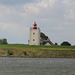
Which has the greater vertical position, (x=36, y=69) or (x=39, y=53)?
(x=39, y=53)

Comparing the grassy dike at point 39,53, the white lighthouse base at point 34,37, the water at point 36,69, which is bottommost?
the water at point 36,69

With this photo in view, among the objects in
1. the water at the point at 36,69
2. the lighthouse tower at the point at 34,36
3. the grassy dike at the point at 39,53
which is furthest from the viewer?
the lighthouse tower at the point at 34,36

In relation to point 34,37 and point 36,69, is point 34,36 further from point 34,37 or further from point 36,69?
point 36,69

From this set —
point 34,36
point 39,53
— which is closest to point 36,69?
point 39,53

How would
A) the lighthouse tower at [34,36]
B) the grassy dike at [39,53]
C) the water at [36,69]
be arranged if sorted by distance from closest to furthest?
the water at [36,69], the grassy dike at [39,53], the lighthouse tower at [34,36]

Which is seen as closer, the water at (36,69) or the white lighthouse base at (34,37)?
the water at (36,69)

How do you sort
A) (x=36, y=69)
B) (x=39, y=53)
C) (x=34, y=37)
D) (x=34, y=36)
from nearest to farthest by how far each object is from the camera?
(x=36, y=69) → (x=39, y=53) → (x=34, y=37) → (x=34, y=36)

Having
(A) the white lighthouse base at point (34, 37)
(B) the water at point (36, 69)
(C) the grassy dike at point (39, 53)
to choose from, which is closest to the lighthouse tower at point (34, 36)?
Result: (A) the white lighthouse base at point (34, 37)

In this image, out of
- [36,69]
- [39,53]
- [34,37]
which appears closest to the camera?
[36,69]

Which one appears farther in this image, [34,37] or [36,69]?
[34,37]

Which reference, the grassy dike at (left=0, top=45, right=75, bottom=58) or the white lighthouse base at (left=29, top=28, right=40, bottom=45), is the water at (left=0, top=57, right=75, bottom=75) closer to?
the grassy dike at (left=0, top=45, right=75, bottom=58)

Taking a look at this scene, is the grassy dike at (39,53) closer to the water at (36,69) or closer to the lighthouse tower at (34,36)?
the lighthouse tower at (34,36)

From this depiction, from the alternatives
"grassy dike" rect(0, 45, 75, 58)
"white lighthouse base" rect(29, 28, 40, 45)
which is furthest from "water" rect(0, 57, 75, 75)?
"white lighthouse base" rect(29, 28, 40, 45)

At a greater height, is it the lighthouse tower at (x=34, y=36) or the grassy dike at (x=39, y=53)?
the lighthouse tower at (x=34, y=36)
